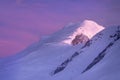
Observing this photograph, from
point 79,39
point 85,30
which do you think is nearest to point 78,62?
point 79,39

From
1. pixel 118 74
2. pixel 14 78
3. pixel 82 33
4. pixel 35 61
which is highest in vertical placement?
pixel 82 33

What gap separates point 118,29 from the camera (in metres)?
64.1

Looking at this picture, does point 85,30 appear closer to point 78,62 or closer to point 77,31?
point 77,31

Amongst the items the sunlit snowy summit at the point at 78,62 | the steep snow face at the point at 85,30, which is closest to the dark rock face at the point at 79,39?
the sunlit snowy summit at the point at 78,62

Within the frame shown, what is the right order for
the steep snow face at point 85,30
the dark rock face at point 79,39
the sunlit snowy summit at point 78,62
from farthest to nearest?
the steep snow face at point 85,30 < the dark rock face at point 79,39 < the sunlit snowy summit at point 78,62

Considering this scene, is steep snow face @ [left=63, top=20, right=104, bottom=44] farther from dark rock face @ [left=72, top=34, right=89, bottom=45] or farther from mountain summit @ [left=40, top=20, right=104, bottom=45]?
dark rock face @ [left=72, top=34, right=89, bottom=45]

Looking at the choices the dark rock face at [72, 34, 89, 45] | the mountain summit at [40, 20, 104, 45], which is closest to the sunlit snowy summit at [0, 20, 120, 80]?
the dark rock face at [72, 34, 89, 45]

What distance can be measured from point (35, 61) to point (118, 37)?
2929 cm

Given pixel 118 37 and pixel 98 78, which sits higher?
pixel 118 37

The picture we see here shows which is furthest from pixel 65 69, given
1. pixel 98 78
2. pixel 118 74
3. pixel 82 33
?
pixel 82 33

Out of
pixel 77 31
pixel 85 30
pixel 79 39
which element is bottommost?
pixel 79 39

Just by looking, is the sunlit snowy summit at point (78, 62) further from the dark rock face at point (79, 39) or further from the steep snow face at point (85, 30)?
the steep snow face at point (85, 30)

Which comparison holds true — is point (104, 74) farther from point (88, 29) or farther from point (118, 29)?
point (88, 29)

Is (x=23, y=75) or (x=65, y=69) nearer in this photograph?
(x=65, y=69)
